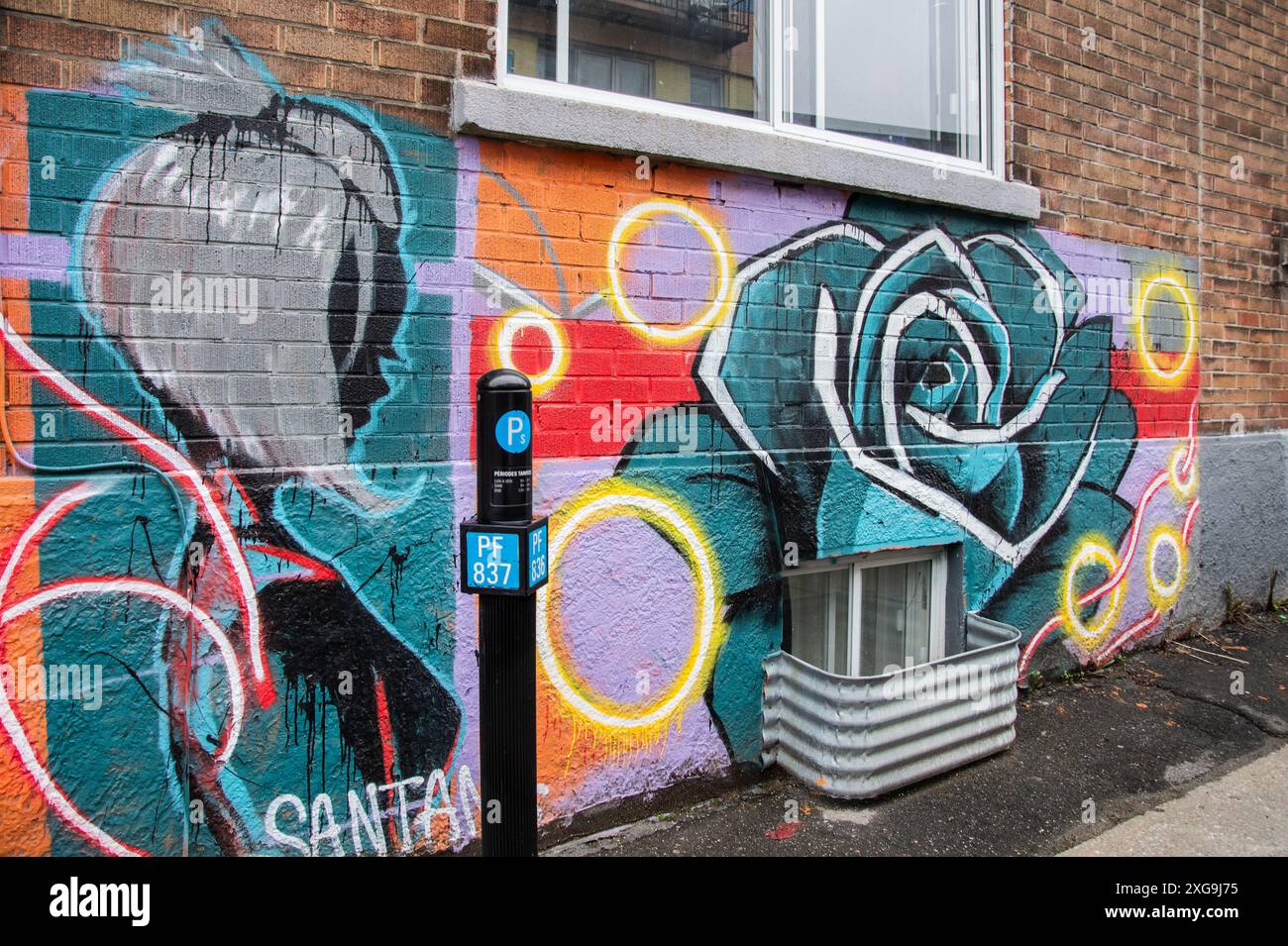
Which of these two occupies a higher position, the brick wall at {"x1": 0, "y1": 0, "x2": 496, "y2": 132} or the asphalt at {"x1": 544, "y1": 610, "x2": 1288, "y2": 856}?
the brick wall at {"x1": 0, "y1": 0, "x2": 496, "y2": 132}

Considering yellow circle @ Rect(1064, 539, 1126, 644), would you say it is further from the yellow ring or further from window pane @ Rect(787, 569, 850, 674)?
window pane @ Rect(787, 569, 850, 674)

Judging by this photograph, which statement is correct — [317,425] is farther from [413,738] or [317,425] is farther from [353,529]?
[413,738]

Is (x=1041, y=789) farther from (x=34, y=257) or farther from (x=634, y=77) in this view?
(x=34, y=257)

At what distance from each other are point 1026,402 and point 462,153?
3035 mm

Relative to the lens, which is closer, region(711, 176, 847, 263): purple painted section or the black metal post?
the black metal post

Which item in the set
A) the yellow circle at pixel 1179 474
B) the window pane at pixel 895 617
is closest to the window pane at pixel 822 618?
the window pane at pixel 895 617

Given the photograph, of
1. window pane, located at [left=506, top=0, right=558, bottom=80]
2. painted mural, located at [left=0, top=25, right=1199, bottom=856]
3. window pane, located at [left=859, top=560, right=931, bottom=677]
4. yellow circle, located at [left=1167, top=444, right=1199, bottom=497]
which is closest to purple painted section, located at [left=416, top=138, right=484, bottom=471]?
painted mural, located at [left=0, top=25, right=1199, bottom=856]

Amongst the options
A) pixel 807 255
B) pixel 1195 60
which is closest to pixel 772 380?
pixel 807 255

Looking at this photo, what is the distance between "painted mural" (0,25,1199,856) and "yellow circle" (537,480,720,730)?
12mm

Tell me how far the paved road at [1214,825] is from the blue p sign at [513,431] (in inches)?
103

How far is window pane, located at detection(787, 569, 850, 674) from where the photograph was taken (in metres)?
3.80

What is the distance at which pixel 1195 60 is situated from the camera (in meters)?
5.14

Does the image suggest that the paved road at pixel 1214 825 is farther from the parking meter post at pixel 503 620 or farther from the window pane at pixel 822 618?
the parking meter post at pixel 503 620

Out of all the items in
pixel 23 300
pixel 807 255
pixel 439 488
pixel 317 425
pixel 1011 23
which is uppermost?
pixel 1011 23
